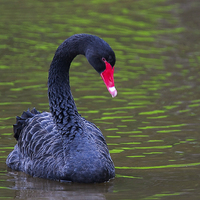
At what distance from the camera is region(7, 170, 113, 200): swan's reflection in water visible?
6.51m

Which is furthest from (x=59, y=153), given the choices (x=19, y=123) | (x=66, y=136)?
(x=19, y=123)

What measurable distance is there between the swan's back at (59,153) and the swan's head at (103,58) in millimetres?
897

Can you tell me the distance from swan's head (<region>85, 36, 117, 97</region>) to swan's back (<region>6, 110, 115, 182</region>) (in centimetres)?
90

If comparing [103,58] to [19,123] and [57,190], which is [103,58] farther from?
[19,123]

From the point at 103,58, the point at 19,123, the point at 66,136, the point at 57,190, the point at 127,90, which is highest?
the point at 127,90

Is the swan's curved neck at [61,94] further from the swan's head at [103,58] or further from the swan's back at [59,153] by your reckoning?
the swan's head at [103,58]

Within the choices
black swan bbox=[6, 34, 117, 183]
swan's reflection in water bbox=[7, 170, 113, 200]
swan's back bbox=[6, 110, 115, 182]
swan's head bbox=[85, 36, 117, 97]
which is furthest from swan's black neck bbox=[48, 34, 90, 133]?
swan's reflection in water bbox=[7, 170, 113, 200]

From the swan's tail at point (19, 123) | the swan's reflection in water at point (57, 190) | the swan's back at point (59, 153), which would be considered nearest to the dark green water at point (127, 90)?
the swan's reflection in water at point (57, 190)

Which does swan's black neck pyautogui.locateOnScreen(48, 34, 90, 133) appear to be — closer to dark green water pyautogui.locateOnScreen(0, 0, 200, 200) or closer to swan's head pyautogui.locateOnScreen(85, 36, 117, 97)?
swan's head pyautogui.locateOnScreen(85, 36, 117, 97)

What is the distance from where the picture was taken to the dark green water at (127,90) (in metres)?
6.91

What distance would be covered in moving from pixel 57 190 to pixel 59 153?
52cm

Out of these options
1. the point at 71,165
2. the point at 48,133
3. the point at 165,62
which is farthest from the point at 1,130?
the point at 165,62

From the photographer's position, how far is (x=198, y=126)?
9.12 meters

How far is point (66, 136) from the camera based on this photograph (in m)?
7.13
